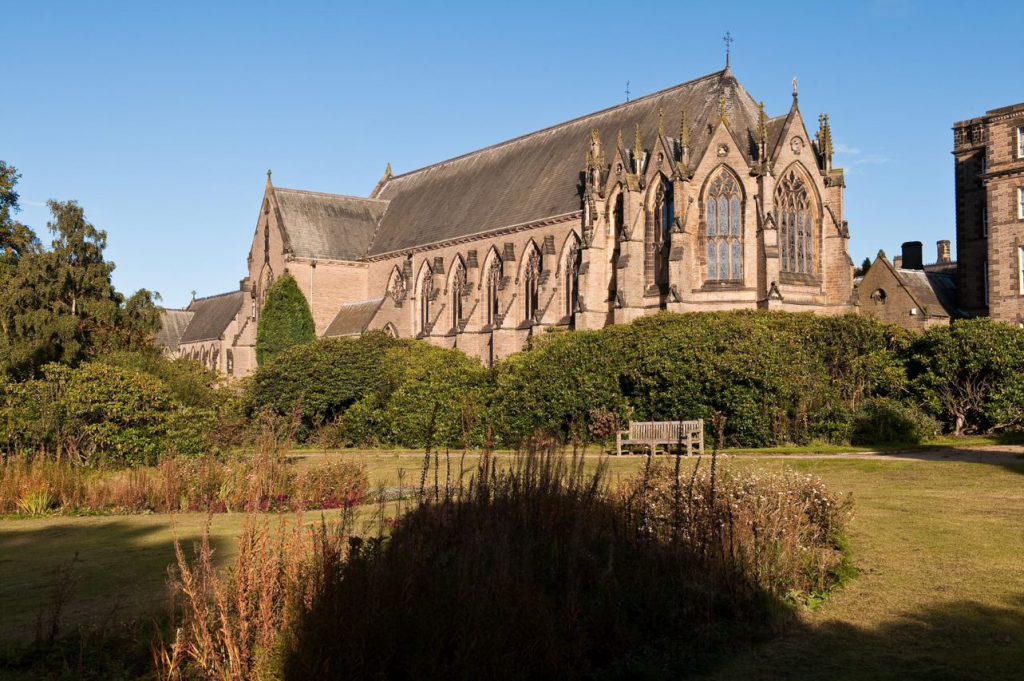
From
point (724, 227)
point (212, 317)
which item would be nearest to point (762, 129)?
point (724, 227)

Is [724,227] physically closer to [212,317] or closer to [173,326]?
[212,317]

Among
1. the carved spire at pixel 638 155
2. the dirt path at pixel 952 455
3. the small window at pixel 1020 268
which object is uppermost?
the carved spire at pixel 638 155

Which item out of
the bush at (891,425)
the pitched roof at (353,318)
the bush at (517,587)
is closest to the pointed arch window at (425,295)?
the pitched roof at (353,318)

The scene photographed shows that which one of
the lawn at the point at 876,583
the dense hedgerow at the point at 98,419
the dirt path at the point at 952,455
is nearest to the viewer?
the lawn at the point at 876,583

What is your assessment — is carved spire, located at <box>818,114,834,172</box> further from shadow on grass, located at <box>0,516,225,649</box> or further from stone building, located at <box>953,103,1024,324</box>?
shadow on grass, located at <box>0,516,225,649</box>

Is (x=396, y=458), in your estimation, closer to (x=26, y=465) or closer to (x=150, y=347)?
(x=26, y=465)

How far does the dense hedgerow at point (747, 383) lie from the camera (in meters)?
26.7

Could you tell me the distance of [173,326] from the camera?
310 ft

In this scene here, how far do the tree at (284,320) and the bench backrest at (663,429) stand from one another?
119 ft

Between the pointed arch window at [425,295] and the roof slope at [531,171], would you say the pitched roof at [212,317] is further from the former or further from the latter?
the pointed arch window at [425,295]

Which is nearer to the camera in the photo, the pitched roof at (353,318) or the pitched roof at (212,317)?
the pitched roof at (353,318)

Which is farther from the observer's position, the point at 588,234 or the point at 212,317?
the point at 212,317

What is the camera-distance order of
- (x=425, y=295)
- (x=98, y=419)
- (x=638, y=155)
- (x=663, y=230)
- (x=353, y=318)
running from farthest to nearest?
(x=353, y=318) → (x=425, y=295) → (x=638, y=155) → (x=663, y=230) → (x=98, y=419)

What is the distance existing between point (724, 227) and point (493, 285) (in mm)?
15131
